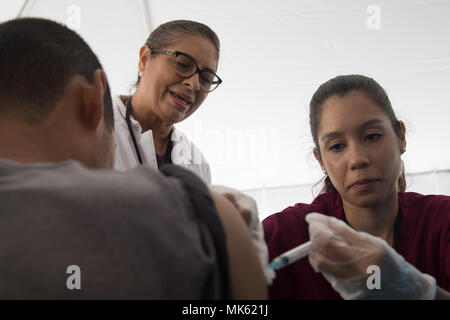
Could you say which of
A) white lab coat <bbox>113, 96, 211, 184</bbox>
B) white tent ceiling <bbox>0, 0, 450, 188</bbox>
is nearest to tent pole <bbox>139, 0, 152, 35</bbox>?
white tent ceiling <bbox>0, 0, 450, 188</bbox>

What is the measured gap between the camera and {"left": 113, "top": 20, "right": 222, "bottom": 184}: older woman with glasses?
1550 mm

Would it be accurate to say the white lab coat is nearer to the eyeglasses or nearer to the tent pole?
the eyeglasses

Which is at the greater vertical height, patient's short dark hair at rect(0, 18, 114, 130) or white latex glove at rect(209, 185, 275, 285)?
patient's short dark hair at rect(0, 18, 114, 130)

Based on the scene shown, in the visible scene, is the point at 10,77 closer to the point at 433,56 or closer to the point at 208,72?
the point at 208,72

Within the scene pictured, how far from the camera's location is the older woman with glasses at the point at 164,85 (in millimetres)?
1550

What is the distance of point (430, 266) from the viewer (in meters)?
1.05

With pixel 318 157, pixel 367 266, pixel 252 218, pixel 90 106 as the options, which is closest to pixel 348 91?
pixel 318 157

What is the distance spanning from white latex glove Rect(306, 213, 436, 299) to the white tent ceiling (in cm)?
137

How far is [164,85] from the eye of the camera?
5.16 ft

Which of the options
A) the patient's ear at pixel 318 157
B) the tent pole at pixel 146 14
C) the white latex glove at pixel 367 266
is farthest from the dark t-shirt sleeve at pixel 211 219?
the tent pole at pixel 146 14

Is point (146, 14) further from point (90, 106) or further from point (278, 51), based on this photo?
point (90, 106)

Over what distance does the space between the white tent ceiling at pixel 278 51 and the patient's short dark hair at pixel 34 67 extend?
1.65 m
